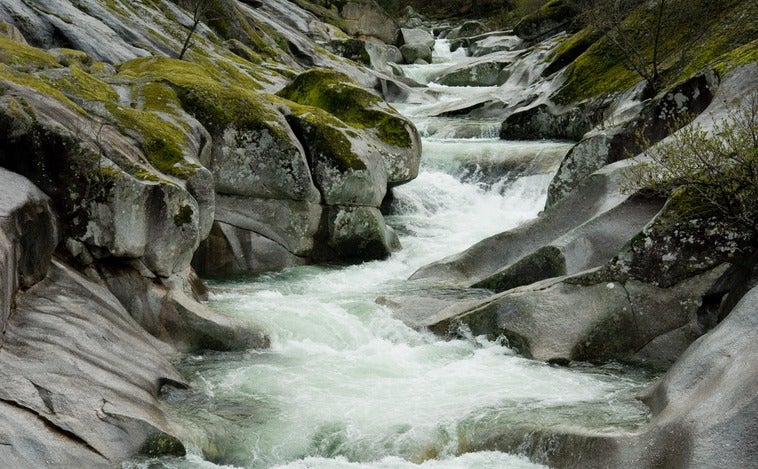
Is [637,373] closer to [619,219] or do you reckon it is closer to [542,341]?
[542,341]

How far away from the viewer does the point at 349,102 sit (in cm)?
2042

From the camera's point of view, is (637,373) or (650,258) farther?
(650,258)

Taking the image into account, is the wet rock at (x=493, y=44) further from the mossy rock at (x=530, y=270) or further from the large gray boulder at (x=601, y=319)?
the large gray boulder at (x=601, y=319)

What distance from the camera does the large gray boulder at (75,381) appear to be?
6.82 metres

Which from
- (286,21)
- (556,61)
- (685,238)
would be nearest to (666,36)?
(556,61)

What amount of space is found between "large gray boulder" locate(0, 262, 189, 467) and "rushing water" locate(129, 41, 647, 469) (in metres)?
0.40

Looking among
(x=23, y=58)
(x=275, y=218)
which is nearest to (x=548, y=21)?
(x=275, y=218)

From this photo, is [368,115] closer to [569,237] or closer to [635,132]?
[635,132]

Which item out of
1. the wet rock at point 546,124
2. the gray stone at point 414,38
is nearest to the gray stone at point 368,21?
the gray stone at point 414,38

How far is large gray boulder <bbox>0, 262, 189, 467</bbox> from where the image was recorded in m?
6.82

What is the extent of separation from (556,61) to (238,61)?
540 inches

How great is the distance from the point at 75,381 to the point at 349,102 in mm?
13932

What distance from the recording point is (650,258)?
11.0 meters

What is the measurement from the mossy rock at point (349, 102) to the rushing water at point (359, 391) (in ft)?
17.6
